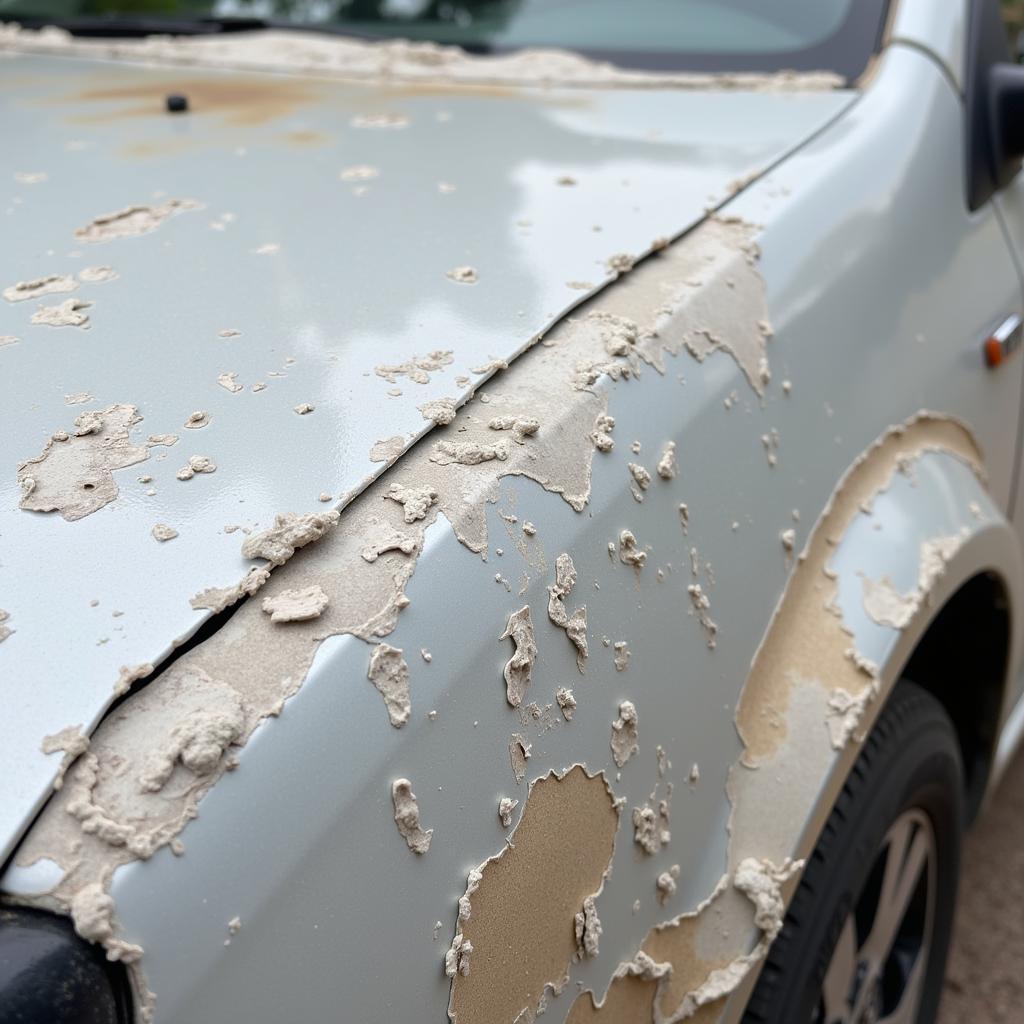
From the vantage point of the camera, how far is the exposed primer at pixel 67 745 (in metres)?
0.65

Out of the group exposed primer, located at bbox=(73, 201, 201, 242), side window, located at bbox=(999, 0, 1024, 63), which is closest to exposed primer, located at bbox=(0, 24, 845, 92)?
exposed primer, located at bbox=(73, 201, 201, 242)

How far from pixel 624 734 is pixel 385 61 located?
145cm

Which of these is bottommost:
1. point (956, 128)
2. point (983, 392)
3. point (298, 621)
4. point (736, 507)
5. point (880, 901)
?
point (880, 901)

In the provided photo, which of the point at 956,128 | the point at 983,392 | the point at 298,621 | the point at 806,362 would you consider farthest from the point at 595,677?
the point at 956,128

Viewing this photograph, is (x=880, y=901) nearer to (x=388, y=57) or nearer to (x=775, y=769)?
(x=775, y=769)

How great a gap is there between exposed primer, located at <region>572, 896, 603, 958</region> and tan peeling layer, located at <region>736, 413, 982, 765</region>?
279 millimetres

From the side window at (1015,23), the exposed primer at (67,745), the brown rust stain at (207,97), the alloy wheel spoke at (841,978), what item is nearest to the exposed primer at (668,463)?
the exposed primer at (67,745)

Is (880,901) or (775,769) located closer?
(775,769)

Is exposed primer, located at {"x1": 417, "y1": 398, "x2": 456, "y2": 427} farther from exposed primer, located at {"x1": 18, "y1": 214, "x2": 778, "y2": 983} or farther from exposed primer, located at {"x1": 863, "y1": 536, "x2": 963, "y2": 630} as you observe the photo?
exposed primer, located at {"x1": 863, "y1": 536, "x2": 963, "y2": 630}

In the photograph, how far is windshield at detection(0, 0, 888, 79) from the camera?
1.75m

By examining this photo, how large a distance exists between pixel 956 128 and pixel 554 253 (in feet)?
2.55

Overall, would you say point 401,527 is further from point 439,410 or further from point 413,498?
point 439,410

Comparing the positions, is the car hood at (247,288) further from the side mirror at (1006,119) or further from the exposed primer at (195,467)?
the side mirror at (1006,119)

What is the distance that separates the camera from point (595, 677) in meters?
0.92
